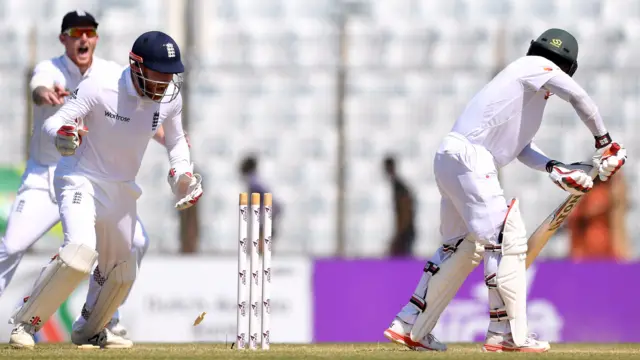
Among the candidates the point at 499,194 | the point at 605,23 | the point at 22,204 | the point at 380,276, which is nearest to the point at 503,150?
the point at 499,194

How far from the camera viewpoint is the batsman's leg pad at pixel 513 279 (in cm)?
803

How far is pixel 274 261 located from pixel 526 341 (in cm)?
513

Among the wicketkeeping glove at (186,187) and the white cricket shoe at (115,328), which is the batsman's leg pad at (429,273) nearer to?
the wicketkeeping glove at (186,187)

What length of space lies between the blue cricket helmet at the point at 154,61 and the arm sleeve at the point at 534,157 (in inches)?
82.9

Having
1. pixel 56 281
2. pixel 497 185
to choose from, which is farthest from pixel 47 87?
pixel 497 185

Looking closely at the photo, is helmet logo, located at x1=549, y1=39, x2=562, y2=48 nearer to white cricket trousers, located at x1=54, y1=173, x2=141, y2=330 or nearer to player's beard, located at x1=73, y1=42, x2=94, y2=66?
white cricket trousers, located at x1=54, y1=173, x2=141, y2=330

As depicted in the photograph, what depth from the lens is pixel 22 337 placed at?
8.48 meters

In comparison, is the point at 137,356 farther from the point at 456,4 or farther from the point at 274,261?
the point at 456,4

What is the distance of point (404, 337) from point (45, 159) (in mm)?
2753

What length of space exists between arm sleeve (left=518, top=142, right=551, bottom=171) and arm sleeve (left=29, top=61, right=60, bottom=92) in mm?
3018

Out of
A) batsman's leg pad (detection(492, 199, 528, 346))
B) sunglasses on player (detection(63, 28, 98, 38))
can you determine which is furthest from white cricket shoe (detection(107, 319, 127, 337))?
batsman's leg pad (detection(492, 199, 528, 346))

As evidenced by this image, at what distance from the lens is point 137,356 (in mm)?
7566

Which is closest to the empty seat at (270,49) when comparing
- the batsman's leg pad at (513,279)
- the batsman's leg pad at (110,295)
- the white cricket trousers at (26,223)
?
the white cricket trousers at (26,223)

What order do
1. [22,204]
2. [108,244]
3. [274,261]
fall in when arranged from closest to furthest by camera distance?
[108,244] < [22,204] < [274,261]
